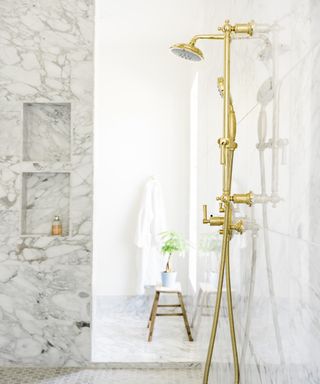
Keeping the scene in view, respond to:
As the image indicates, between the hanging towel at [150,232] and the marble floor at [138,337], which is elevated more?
the hanging towel at [150,232]

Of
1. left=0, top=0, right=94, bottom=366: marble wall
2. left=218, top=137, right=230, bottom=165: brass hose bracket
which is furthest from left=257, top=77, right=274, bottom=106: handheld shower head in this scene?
left=0, top=0, right=94, bottom=366: marble wall

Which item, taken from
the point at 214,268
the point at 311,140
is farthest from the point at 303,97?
the point at 214,268

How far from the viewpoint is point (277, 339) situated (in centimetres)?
102

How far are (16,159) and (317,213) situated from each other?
101 inches

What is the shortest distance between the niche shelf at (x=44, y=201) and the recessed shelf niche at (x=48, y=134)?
0.13m

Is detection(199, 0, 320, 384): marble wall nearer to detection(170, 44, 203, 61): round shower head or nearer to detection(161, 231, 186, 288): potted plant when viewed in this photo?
detection(170, 44, 203, 61): round shower head

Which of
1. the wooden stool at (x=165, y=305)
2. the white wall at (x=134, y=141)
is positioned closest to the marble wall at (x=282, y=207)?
the wooden stool at (x=165, y=305)

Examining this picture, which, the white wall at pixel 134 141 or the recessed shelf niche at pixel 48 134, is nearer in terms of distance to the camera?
the recessed shelf niche at pixel 48 134

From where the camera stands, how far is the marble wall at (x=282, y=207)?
786 mm

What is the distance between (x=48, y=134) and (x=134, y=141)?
57.2 inches

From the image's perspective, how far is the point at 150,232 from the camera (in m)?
4.29

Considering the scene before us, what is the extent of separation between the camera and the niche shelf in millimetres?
3055

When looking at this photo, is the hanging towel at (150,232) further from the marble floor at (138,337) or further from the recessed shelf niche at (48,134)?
the recessed shelf niche at (48,134)

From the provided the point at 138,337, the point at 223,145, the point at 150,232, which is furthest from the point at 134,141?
the point at 223,145
